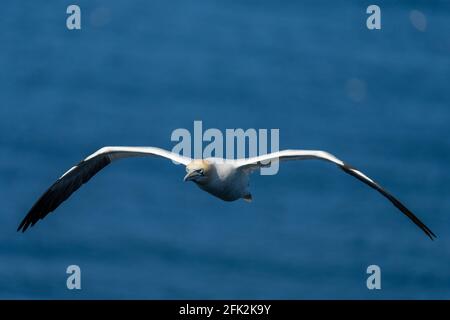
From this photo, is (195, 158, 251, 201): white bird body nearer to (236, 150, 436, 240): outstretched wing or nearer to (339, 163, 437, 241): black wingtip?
(236, 150, 436, 240): outstretched wing

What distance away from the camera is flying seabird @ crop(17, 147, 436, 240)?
2608 cm

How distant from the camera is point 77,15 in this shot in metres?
31.5

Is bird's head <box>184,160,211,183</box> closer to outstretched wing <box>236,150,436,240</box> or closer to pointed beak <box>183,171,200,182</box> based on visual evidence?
pointed beak <box>183,171,200,182</box>

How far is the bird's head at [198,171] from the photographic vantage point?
2600 cm

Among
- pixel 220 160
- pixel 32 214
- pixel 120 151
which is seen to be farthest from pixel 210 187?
pixel 32 214

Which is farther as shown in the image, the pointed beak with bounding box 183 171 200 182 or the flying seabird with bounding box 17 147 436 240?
the flying seabird with bounding box 17 147 436 240

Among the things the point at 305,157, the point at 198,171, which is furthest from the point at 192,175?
the point at 305,157

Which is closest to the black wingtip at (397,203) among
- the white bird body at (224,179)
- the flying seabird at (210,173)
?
the flying seabird at (210,173)

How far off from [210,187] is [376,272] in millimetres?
4727

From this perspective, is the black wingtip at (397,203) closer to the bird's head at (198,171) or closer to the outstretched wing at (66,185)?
the bird's head at (198,171)

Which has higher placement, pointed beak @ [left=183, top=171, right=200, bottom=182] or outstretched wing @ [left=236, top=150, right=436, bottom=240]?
outstretched wing @ [left=236, top=150, right=436, bottom=240]

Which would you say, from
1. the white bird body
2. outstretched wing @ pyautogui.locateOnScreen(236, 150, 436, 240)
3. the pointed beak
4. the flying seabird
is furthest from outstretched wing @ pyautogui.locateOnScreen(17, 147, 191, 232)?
outstretched wing @ pyautogui.locateOnScreen(236, 150, 436, 240)

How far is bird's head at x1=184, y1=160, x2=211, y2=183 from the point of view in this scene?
2600 centimetres

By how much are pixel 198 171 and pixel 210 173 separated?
1.08 feet
